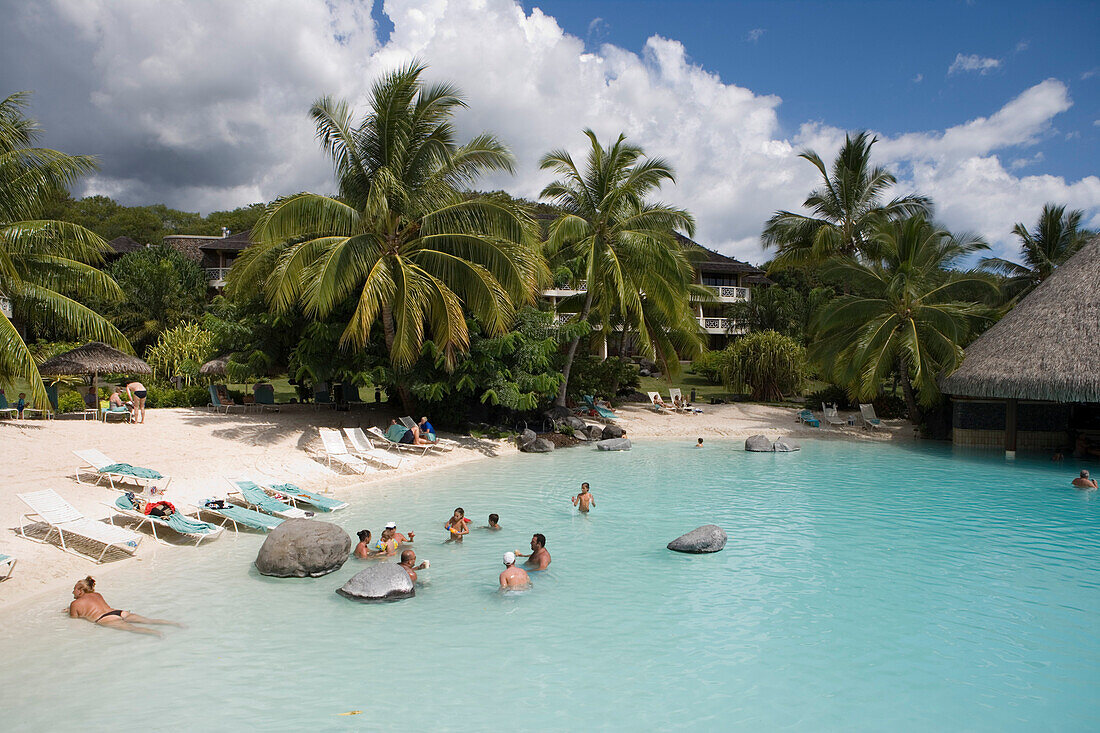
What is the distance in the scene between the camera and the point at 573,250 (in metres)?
21.7

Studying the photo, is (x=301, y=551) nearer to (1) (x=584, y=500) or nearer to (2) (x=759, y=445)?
(1) (x=584, y=500)

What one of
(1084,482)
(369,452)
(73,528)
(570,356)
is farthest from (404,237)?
(1084,482)

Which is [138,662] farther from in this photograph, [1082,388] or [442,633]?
[1082,388]

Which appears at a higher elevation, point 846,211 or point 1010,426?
point 846,211

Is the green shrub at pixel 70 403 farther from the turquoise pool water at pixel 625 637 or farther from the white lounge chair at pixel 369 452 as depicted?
the turquoise pool water at pixel 625 637

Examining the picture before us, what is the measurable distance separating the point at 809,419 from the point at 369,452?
1431 centimetres

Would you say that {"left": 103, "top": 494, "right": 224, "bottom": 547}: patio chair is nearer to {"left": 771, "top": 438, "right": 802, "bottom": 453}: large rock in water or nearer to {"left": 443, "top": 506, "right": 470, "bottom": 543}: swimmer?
{"left": 443, "top": 506, "right": 470, "bottom": 543}: swimmer

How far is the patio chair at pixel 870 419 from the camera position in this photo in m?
22.1

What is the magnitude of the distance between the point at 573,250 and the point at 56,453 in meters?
14.2

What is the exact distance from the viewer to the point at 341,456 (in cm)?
1488

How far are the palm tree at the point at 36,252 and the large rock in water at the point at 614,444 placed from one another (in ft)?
37.5

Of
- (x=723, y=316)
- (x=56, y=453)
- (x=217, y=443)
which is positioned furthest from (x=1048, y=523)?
(x=723, y=316)

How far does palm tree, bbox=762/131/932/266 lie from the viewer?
84.7ft

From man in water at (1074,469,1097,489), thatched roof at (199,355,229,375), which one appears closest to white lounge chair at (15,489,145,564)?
thatched roof at (199,355,229,375)
